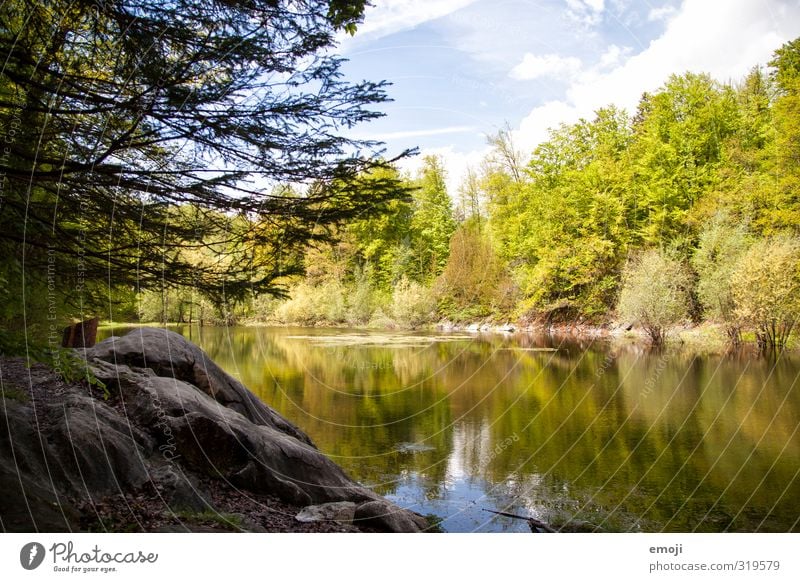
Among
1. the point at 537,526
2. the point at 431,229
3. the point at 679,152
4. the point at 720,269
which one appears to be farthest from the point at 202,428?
the point at 679,152

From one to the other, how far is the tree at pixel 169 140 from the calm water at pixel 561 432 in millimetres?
3941

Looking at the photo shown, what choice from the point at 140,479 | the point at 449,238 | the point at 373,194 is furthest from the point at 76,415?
the point at 449,238

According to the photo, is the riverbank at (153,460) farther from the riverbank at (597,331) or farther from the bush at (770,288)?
the riverbank at (597,331)

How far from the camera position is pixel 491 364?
1752cm

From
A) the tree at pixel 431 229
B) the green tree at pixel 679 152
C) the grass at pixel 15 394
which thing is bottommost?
the grass at pixel 15 394

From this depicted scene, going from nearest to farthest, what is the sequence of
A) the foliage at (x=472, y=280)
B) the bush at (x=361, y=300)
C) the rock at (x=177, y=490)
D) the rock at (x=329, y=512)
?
the rock at (x=177, y=490)
the rock at (x=329, y=512)
the bush at (x=361, y=300)
the foliage at (x=472, y=280)

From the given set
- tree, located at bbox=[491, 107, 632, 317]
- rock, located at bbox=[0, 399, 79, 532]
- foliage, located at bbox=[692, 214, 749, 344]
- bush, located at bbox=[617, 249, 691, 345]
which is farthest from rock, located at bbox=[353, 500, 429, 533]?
tree, located at bbox=[491, 107, 632, 317]

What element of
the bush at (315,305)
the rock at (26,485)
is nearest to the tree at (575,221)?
the bush at (315,305)

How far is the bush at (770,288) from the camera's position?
10.9 meters

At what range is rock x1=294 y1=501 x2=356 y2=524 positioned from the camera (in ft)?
14.2

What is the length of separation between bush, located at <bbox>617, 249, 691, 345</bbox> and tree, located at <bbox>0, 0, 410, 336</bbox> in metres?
18.5

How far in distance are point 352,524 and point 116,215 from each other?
9.92 feet

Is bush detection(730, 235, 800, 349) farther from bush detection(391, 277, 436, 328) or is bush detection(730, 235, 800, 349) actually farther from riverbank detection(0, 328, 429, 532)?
bush detection(391, 277, 436, 328)

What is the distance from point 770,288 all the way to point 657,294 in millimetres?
7715
